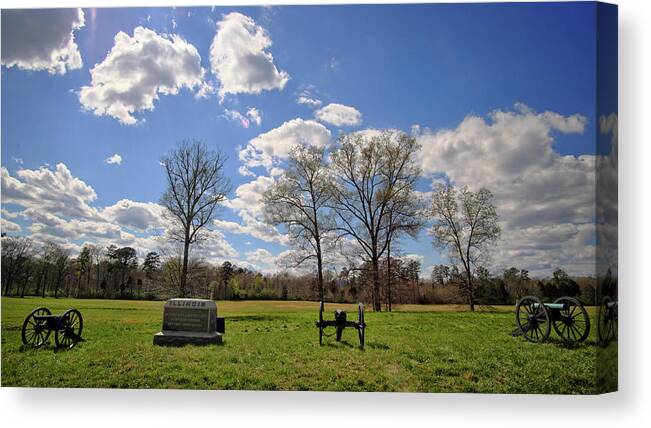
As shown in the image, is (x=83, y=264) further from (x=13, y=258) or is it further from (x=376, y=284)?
(x=376, y=284)

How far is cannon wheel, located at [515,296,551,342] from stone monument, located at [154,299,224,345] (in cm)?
665

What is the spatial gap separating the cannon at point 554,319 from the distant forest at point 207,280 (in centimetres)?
46

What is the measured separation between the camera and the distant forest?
11570 millimetres

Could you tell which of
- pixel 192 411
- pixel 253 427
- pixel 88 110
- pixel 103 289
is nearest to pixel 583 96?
pixel 253 427

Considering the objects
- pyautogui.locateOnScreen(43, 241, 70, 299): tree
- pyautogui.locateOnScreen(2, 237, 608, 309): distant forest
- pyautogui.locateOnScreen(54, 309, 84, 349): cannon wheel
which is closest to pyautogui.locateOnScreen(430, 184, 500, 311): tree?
pyautogui.locateOnScreen(2, 237, 608, 309): distant forest

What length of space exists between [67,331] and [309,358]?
18.0 feet

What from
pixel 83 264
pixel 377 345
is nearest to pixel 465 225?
pixel 377 345

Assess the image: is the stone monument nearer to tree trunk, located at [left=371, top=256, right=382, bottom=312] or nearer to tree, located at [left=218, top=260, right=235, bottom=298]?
tree, located at [left=218, top=260, right=235, bottom=298]

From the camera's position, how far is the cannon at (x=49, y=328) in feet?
36.2

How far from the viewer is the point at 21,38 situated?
36.5 feet

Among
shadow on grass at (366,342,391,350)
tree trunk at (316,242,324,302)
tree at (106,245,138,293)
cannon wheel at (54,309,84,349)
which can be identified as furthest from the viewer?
tree trunk at (316,242,324,302)

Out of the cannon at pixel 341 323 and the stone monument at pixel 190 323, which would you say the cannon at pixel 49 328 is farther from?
the cannon at pixel 341 323

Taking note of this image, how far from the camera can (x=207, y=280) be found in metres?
12.4

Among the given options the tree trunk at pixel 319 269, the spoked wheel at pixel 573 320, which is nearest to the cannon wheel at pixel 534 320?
the spoked wheel at pixel 573 320
